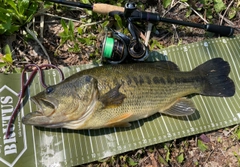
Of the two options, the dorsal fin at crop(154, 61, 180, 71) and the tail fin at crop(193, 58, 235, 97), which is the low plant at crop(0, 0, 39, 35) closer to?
the dorsal fin at crop(154, 61, 180, 71)

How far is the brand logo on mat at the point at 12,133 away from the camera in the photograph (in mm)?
3420

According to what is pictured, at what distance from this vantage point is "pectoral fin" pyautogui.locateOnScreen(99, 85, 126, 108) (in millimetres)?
3383

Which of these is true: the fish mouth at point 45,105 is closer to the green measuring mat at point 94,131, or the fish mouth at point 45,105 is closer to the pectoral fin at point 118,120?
the green measuring mat at point 94,131

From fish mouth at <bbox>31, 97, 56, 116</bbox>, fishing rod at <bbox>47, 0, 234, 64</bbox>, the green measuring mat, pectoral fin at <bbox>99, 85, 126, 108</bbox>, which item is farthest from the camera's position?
fishing rod at <bbox>47, 0, 234, 64</bbox>

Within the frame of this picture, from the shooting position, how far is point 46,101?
10.8 ft

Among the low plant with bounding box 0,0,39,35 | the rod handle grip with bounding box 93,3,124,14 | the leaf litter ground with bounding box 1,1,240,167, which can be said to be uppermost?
the low plant with bounding box 0,0,39,35

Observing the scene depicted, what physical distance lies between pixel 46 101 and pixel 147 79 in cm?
138

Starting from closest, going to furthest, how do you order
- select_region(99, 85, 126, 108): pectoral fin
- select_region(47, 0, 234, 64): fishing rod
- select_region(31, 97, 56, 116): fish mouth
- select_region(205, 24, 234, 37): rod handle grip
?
select_region(31, 97, 56, 116): fish mouth < select_region(99, 85, 126, 108): pectoral fin < select_region(47, 0, 234, 64): fishing rod < select_region(205, 24, 234, 37): rod handle grip

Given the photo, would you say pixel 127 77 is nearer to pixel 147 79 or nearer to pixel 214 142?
pixel 147 79

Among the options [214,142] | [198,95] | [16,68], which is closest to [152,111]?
[198,95]

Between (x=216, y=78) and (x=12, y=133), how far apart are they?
309 cm

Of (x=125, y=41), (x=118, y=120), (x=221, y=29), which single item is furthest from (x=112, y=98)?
(x=221, y=29)

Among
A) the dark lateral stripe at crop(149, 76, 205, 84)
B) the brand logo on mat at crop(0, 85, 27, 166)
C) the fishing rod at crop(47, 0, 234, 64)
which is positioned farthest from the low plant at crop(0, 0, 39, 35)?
the dark lateral stripe at crop(149, 76, 205, 84)

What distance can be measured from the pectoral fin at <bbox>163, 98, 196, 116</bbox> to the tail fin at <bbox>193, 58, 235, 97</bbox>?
14.1 inches
